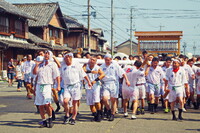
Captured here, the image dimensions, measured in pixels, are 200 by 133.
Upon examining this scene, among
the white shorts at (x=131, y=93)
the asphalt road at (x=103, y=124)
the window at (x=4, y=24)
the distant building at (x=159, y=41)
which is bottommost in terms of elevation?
the asphalt road at (x=103, y=124)

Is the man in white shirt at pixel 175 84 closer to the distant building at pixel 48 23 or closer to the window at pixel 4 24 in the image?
the window at pixel 4 24

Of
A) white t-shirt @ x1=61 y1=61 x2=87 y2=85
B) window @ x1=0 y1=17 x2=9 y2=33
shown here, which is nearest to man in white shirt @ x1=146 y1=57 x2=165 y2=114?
white t-shirt @ x1=61 y1=61 x2=87 y2=85

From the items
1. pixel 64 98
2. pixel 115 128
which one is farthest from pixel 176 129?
pixel 64 98

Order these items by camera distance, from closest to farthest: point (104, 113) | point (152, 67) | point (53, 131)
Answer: point (53, 131), point (104, 113), point (152, 67)

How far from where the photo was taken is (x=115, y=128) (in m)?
8.03

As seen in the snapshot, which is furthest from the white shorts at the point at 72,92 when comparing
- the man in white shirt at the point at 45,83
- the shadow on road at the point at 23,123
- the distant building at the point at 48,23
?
the distant building at the point at 48,23

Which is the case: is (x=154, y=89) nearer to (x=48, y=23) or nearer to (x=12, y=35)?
(x=12, y=35)

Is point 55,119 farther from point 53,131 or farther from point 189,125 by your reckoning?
point 189,125

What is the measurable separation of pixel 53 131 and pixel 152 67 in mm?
4657

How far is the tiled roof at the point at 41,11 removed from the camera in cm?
3792

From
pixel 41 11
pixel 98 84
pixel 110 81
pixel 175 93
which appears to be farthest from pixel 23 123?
pixel 41 11

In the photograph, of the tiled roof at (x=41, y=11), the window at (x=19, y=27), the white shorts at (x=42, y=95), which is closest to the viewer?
the white shorts at (x=42, y=95)

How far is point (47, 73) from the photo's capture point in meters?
8.11

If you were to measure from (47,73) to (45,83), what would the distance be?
285mm
